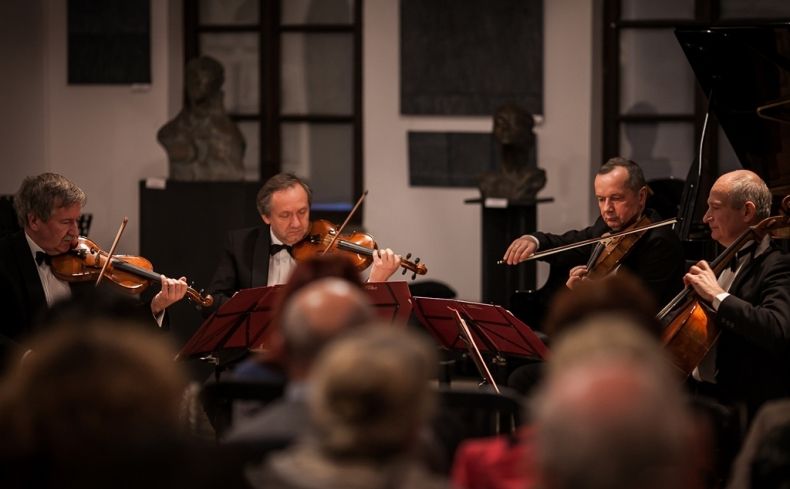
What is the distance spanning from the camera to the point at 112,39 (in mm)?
7625

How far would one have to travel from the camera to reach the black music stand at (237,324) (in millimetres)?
3818

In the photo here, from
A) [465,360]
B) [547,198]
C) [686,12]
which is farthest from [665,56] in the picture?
[465,360]

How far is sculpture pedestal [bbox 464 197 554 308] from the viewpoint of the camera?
6.69m

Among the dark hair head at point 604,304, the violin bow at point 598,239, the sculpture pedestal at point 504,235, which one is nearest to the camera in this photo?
the dark hair head at point 604,304

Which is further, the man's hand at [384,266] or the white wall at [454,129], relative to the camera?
the white wall at [454,129]

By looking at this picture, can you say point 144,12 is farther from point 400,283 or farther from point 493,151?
point 400,283

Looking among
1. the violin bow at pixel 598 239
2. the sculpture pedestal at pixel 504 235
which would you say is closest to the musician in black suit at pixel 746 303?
the violin bow at pixel 598 239

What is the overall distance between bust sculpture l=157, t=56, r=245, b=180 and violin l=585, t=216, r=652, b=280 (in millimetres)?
2901

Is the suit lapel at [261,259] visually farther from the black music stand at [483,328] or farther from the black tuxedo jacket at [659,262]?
the black tuxedo jacket at [659,262]

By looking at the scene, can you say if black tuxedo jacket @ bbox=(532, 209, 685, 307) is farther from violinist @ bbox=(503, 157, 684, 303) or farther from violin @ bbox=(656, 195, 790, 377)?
violin @ bbox=(656, 195, 790, 377)

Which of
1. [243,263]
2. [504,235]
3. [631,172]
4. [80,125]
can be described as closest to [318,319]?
[243,263]

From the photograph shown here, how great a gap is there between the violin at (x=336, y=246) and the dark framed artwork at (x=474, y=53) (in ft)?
→ 9.34

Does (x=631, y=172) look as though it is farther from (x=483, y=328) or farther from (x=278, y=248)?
(x=278, y=248)

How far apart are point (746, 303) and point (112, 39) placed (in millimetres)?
4913
